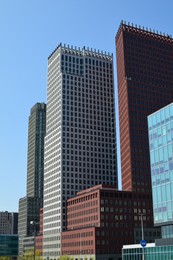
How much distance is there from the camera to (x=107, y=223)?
559 ft

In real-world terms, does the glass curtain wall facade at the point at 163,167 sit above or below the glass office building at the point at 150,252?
above

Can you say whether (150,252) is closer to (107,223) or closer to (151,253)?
(151,253)

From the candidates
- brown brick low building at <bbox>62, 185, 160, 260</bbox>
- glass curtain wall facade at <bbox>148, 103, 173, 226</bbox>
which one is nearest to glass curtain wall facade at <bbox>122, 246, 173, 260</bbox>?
glass curtain wall facade at <bbox>148, 103, 173, 226</bbox>

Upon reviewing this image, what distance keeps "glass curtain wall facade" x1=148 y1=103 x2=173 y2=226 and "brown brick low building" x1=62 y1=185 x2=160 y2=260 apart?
74379mm

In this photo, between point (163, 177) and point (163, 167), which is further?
point (163, 167)

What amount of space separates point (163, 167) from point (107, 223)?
3348 inches

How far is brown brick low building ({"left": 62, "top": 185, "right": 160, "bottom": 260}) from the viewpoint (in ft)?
547

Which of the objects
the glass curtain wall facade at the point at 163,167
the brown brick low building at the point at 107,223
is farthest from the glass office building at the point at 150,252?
the brown brick low building at the point at 107,223

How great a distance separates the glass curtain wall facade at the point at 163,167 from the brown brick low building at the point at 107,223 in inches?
2928

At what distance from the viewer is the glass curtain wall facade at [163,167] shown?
89.2 m

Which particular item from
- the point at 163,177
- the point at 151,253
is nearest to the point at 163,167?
the point at 163,177

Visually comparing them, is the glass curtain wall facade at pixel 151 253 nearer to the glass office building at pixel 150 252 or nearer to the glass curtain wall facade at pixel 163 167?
the glass office building at pixel 150 252

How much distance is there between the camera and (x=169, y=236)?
90.3m

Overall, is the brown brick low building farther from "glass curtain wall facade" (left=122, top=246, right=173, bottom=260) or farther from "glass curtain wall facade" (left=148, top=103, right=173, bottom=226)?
"glass curtain wall facade" (left=148, top=103, right=173, bottom=226)
